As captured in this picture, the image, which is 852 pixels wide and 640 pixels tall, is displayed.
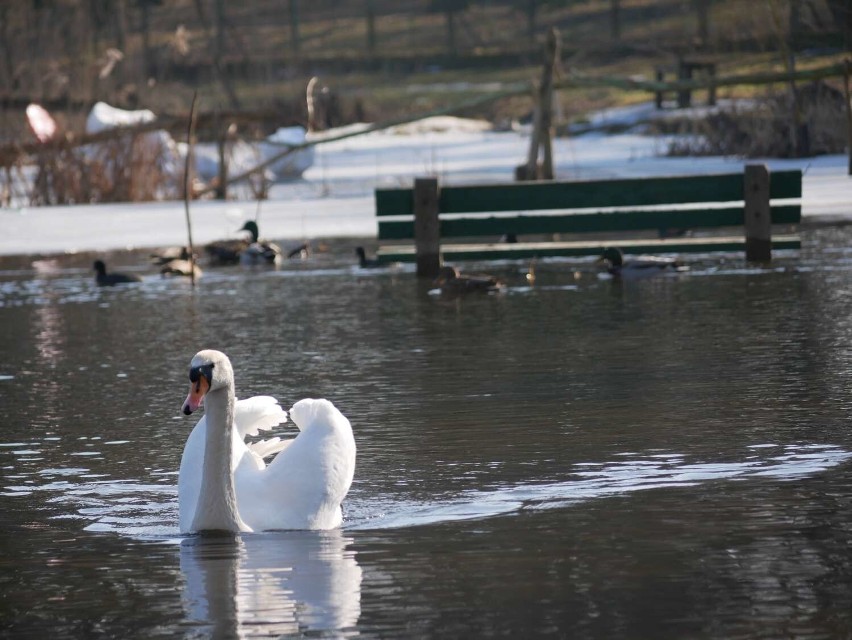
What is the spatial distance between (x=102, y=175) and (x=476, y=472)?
23465 mm

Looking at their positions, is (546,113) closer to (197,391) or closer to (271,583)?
(197,391)

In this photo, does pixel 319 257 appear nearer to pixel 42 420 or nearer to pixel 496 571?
pixel 42 420

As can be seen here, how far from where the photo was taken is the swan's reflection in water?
19.2ft

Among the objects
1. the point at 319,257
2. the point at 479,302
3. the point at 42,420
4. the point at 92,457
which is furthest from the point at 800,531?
the point at 319,257

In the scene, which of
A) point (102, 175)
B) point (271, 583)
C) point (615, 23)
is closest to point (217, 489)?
point (271, 583)

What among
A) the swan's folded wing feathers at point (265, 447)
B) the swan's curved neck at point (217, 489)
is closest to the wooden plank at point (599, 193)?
the swan's folded wing feathers at point (265, 447)

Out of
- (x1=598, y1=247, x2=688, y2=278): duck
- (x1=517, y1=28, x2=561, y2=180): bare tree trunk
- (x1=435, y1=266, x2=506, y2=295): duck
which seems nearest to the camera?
(x1=435, y1=266, x2=506, y2=295): duck

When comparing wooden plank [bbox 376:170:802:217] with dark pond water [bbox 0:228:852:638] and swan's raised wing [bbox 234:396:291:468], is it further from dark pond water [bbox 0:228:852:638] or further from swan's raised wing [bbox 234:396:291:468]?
swan's raised wing [bbox 234:396:291:468]

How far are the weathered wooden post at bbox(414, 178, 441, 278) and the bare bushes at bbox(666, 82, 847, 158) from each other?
14058 mm

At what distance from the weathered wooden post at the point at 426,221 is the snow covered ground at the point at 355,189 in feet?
17.6

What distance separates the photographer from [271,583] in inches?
252

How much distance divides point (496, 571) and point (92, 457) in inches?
133

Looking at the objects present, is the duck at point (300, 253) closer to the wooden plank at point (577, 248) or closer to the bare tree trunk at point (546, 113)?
the wooden plank at point (577, 248)

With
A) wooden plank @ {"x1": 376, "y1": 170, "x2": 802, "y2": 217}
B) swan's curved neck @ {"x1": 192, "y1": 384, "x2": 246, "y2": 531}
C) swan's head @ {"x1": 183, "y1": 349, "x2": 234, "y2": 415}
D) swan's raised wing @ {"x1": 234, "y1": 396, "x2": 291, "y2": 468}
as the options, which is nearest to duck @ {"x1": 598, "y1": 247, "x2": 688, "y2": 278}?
wooden plank @ {"x1": 376, "y1": 170, "x2": 802, "y2": 217}
